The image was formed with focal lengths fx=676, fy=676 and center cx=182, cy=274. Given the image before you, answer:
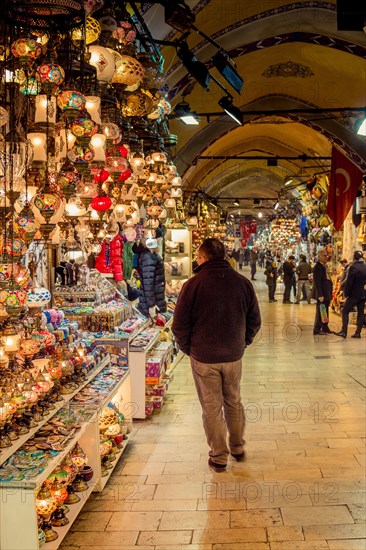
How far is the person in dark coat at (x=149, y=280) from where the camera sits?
7.39m

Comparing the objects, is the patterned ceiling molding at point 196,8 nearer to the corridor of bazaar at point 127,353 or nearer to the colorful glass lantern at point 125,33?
the corridor of bazaar at point 127,353

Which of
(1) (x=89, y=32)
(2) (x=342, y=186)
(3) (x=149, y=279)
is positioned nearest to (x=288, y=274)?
(2) (x=342, y=186)

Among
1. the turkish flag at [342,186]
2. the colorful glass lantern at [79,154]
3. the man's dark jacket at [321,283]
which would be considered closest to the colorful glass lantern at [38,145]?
the colorful glass lantern at [79,154]

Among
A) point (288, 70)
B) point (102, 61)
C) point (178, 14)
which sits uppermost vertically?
point (288, 70)

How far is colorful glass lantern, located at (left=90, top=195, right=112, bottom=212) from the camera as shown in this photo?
4.20 m

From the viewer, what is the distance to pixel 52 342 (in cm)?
380

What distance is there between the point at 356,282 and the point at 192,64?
5.05 meters

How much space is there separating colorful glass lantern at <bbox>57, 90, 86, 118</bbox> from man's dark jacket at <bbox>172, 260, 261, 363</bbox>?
→ 1.55 m

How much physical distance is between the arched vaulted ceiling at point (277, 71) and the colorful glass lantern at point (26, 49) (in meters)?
3.58

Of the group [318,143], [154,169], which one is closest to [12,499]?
[154,169]

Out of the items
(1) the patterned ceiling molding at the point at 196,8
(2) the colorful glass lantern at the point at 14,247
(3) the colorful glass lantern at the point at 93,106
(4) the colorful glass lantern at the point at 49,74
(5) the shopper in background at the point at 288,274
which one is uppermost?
(1) the patterned ceiling molding at the point at 196,8

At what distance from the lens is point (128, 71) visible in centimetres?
405

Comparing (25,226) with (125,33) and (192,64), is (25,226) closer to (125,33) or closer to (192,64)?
(125,33)

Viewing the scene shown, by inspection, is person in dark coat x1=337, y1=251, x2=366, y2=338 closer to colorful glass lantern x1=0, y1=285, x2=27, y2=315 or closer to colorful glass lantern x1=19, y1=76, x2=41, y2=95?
colorful glass lantern x1=19, y1=76, x2=41, y2=95
